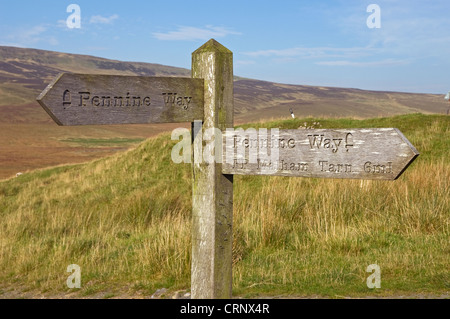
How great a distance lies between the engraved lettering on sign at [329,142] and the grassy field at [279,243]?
1.94m

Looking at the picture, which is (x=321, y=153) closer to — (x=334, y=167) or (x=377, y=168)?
(x=334, y=167)

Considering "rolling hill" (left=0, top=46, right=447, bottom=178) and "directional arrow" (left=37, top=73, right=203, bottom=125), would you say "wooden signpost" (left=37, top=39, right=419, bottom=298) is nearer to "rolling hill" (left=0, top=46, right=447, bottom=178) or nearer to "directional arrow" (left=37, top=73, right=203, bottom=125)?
"directional arrow" (left=37, top=73, right=203, bottom=125)

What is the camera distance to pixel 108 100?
10.0ft

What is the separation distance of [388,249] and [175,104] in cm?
349

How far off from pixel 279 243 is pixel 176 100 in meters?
3.25

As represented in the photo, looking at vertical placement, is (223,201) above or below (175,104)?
below

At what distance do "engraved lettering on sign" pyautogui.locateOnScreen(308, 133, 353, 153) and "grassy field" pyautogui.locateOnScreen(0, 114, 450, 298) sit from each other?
194 centimetres

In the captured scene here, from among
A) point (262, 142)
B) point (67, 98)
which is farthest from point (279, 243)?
point (67, 98)

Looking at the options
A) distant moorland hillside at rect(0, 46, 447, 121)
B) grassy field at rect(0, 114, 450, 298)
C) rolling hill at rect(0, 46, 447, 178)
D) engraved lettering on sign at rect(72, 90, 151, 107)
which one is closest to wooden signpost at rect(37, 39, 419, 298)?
engraved lettering on sign at rect(72, 90, 151, 107)

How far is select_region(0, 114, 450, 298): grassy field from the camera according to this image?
4848mm

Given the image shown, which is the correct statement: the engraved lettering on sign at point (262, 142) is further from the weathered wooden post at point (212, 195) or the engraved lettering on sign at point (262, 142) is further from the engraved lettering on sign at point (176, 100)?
the engraved lettering on sign at point (176, 100)

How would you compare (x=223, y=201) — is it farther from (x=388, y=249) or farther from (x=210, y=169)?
(x=388, y=249)
